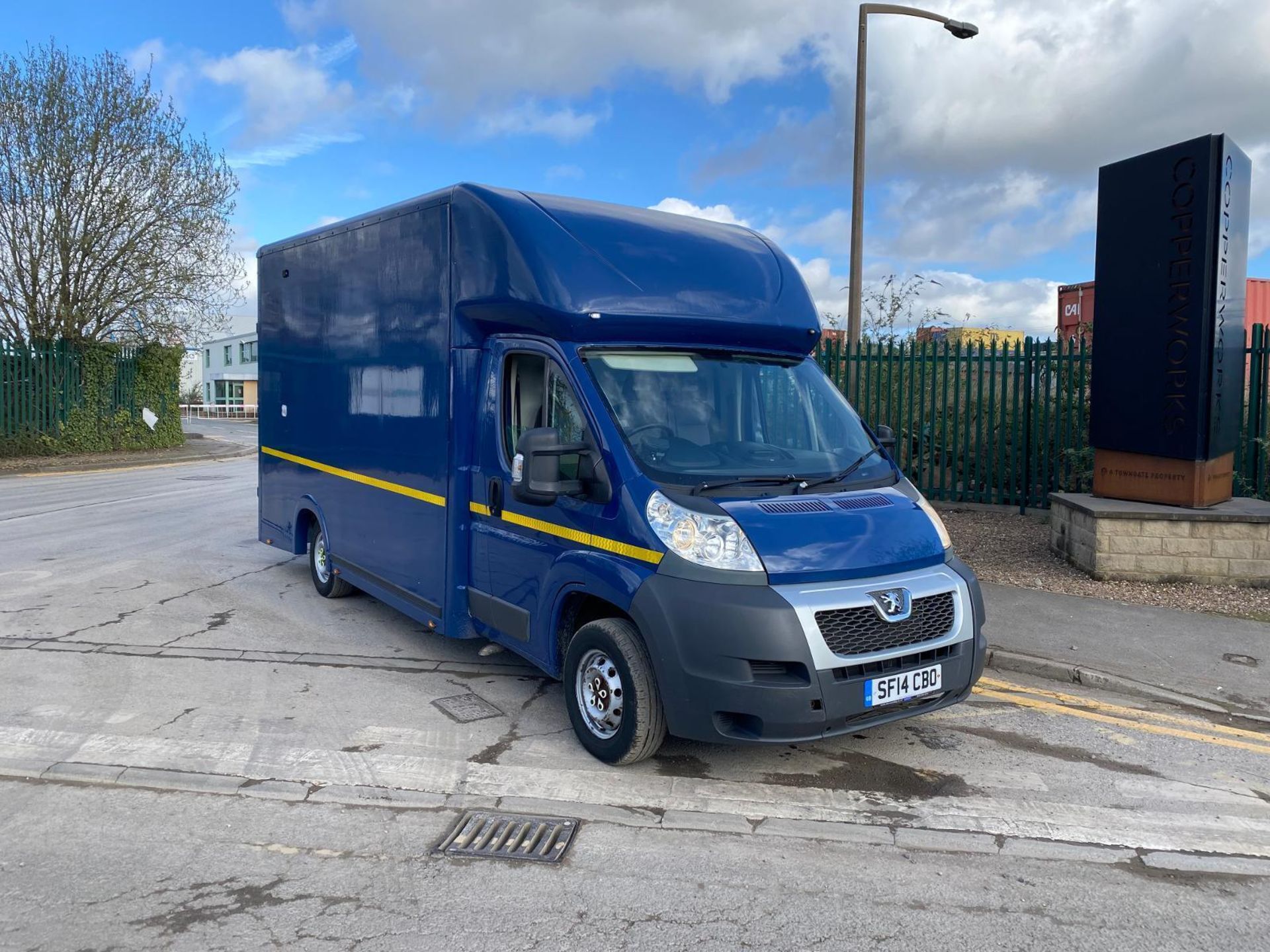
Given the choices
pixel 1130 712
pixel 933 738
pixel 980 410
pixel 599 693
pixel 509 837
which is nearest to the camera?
pixel 509 837

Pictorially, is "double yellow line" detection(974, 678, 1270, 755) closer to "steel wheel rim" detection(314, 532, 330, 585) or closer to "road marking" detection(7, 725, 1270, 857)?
"road marking" detection(7, 725, 1270, 857)

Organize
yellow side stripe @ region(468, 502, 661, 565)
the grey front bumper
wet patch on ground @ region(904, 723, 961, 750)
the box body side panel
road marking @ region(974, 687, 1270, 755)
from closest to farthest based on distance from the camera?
the grey front bumper → yellow side stripe @ region(468, 502, 661, 565) → wet patch on ground @ region(904, 723, 961, 750) → road marking @ region(974, 687, 1270, 755) → the box body side panel

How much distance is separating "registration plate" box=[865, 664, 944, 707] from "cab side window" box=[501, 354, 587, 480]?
1.72 m

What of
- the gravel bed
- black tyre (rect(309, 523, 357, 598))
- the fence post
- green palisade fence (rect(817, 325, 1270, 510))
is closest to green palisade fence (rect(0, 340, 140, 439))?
black tyre (rect(309, 523, 357, 598))

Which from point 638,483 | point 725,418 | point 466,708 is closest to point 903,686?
point 638,483

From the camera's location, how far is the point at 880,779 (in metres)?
4.59

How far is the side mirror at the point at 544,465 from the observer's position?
456 cm

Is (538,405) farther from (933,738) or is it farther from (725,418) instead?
(933,738)

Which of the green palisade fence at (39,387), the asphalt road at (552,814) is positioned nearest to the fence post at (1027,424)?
the asphalt road at (552,814)

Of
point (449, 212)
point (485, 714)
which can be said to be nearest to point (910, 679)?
point (485, 714)

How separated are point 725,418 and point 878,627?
1384mm

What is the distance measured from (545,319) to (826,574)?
1.95 metres

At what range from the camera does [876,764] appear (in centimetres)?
476

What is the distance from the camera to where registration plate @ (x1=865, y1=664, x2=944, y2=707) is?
4.21 meters
